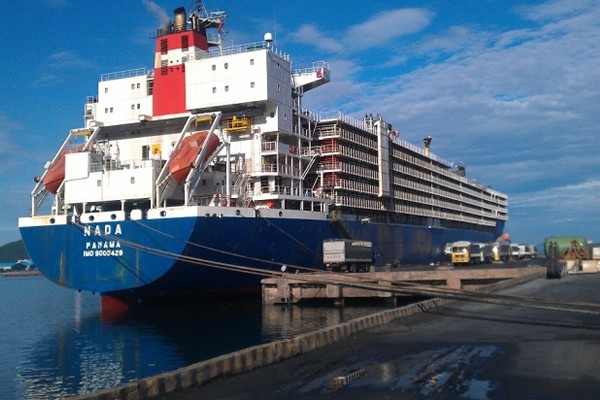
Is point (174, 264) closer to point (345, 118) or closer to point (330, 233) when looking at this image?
point (330, 233)

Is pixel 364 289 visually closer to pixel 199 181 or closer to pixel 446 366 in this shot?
pixel 199 181

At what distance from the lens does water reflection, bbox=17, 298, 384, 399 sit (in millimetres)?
17656

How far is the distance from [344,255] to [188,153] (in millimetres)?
12870

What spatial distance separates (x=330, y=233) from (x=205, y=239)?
1312cm

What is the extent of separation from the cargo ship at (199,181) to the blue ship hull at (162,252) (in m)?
0.07

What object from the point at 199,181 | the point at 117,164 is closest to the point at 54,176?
the point at 117,164

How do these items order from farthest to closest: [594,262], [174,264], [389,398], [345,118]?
[345,118]
[594,262]
[174,264]
[389,398]

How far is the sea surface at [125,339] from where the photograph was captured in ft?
57.6

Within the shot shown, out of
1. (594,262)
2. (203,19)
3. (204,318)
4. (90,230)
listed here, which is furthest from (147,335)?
(594,262)

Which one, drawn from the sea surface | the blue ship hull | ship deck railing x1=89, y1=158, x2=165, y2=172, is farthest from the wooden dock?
ship deck railing x1=89, y1=158, x2=165, y2=172

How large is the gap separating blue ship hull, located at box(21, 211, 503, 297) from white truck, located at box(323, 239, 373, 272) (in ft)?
11.1

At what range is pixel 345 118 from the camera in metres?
47.3

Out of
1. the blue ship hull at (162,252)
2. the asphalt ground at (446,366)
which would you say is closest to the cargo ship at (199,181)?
the blue ship hull at (162,252)

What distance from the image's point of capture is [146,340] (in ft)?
79.0
